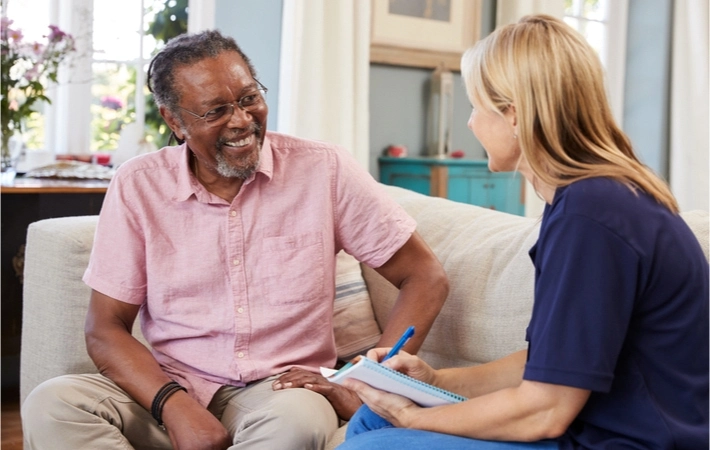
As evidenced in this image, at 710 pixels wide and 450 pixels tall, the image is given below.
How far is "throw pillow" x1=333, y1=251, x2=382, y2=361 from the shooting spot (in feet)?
6.75

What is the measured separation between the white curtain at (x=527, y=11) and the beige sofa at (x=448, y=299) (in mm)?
2594

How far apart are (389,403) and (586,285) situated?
383 mm

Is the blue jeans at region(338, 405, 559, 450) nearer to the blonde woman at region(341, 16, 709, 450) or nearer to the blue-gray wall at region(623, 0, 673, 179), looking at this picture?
the blonde woman at region(341, 16, 709, 450)

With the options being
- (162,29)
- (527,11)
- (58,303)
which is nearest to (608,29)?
(527,11)

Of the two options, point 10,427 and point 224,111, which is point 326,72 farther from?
point 224,111

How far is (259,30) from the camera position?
3.88 metres

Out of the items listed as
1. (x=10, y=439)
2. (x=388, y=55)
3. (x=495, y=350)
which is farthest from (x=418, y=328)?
(x=388, y=55)

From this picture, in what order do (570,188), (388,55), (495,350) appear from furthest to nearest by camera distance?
1. (388,55)
2. (495,350)
3. (570,188)

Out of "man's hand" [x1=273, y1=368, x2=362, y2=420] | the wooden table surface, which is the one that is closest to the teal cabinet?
the wooden table surface

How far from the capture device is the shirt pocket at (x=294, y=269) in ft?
5.90

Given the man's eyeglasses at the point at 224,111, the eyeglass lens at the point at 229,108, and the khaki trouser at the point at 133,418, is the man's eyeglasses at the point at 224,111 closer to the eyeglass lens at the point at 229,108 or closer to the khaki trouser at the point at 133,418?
the eyeglass lens at the point at 229,108

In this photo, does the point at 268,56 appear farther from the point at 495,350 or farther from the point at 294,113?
the point at 495,350

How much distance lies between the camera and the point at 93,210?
3000 mm

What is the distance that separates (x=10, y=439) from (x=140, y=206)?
1.27m
